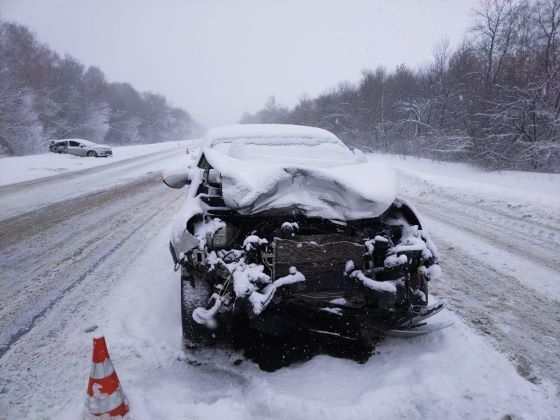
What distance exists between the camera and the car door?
2352cm

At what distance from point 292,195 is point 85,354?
1939 millimetres

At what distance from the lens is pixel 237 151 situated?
352 centimetres

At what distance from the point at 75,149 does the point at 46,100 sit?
15.9 metres

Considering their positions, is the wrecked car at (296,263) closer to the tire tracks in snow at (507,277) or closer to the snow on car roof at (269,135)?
the tire tracks in snow at (507,277)

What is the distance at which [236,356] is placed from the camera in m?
2.71

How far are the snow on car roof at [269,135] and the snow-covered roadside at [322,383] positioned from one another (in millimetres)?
2237

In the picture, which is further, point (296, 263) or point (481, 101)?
point (481, 101)

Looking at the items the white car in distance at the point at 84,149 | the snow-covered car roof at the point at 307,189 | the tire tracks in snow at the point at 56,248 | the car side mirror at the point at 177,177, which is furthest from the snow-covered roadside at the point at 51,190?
the white car in distance at the point at 84,149

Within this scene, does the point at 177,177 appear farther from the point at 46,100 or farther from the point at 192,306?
the point at 46,100

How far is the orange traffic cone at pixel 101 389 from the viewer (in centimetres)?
198

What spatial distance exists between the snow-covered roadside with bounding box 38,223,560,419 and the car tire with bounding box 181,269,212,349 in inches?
4.3

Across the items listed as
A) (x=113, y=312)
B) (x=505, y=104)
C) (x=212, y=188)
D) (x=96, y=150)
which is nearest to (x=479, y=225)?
(x=212, y=188)

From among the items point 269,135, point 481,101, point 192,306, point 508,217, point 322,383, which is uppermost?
point 481,101

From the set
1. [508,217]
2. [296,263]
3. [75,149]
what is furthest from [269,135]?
[75,149]
